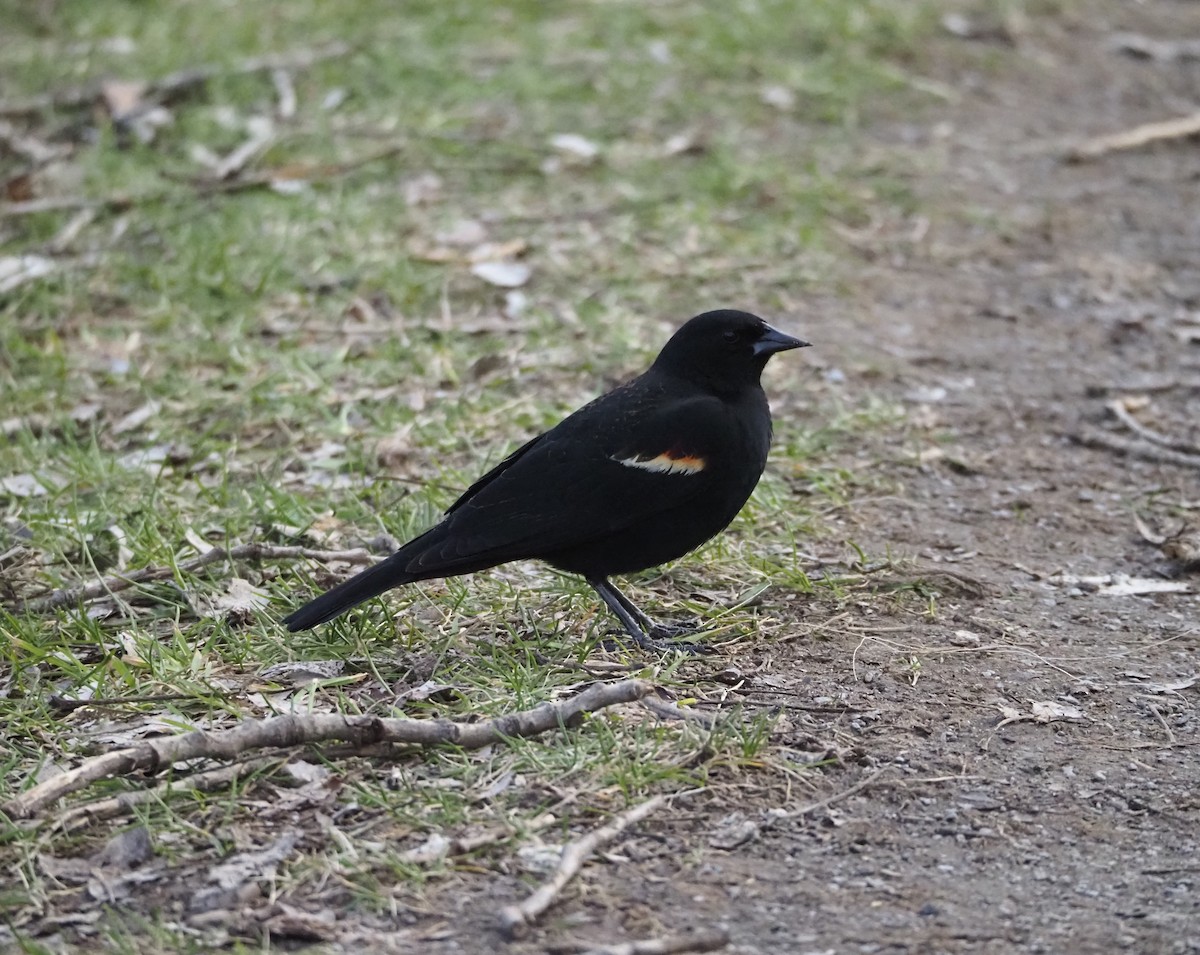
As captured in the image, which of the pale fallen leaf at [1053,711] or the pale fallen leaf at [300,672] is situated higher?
the pale fallen leaf at [300,672]

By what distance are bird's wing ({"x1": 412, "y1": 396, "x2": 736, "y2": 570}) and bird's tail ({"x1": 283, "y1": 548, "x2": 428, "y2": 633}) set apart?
6cm

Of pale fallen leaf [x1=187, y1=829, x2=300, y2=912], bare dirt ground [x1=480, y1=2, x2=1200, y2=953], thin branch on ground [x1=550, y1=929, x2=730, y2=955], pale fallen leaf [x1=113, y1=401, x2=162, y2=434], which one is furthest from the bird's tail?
pale fallen leaf [x1=113, y1=401, x2=162, y2=434]

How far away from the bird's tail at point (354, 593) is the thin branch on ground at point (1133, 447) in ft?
9.25

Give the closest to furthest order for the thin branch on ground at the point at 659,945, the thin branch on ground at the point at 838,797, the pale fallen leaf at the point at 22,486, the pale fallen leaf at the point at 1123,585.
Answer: the thin branch on ground at the point at 659,945 → the thin branch on ground at the point at 838,797 → the pale fallen leaf at the point at 1123,585 → the pale fallen leaf at the point at 22,486

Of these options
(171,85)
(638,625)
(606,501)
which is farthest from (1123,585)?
(171,85)

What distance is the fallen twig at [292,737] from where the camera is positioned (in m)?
3.18

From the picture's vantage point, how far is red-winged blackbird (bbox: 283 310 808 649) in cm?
387

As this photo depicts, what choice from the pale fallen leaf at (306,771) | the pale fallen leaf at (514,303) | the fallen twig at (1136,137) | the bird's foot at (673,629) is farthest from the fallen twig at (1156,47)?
the pale fallen leaf at (306,771)

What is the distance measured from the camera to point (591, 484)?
402 cm

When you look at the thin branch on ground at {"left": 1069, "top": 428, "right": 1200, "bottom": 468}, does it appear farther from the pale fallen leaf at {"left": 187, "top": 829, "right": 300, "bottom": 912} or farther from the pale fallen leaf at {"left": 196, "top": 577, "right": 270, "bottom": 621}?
the pale fallen leaf at {"left": 187, "top": 829, "right": 300, "bottom": 912}

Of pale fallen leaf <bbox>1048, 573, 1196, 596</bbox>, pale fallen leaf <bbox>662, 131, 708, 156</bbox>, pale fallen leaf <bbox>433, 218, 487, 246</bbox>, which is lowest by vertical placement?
pale fallen leaf <bbox>1048, 573, 1196, 596</bbox>

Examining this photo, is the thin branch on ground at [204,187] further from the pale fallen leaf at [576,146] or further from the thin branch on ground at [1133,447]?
the thin branch on ground at [1133,447]

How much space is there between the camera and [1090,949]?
284 cm

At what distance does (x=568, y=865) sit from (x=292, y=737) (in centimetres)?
70
